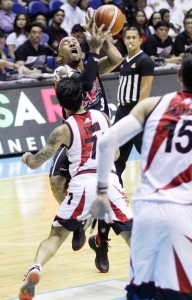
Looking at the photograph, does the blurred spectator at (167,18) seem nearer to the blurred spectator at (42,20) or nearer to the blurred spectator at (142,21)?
the blurred spectator at (142,21)

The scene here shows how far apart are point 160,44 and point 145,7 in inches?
87.8

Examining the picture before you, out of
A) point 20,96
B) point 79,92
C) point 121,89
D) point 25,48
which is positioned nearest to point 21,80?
point 20,96

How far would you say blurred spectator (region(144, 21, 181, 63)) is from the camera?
664 inches

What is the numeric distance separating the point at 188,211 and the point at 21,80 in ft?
32.4

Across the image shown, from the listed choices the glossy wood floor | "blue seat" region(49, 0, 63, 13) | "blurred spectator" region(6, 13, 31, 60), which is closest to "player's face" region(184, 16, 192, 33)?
"blue seat" region(49, 0, 63, 13)

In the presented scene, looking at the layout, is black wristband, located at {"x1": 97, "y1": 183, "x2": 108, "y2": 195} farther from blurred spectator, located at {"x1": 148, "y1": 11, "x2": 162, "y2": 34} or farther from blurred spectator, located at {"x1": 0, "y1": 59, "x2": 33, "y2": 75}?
blurred spectator, located at {"x1": 148, "y1": 11, "x2": 162, "y2": 34}

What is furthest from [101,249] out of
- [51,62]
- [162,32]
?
[162,32]

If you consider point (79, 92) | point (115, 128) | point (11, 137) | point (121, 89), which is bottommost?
point (11, 137)

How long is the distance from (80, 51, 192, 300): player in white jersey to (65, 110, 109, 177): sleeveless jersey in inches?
73.0

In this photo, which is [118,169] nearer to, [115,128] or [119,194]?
[119,194]

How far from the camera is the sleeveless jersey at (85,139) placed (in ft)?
20.8

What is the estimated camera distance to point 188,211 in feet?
14.5

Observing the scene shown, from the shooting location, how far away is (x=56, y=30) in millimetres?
16750

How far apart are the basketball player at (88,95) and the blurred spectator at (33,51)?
708 cm
